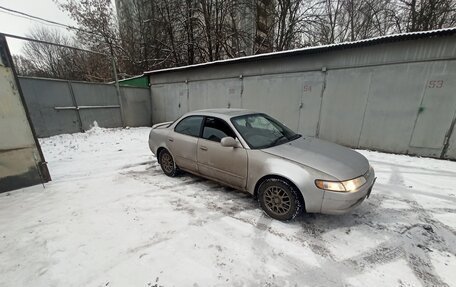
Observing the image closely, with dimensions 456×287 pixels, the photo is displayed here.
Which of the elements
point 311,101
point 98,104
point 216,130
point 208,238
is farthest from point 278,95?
point 98,104

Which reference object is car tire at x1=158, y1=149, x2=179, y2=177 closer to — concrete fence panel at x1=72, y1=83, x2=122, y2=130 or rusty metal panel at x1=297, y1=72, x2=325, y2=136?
rusty metal panel at x1=297, y1=72, x2=325, y2=136

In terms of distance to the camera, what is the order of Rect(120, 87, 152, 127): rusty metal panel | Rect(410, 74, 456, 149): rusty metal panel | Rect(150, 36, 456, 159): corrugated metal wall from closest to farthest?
1. Rect(410, 74, 456, 149): rusty metal panel
2. Rect(150, 36, 456, 159): corrugated metal wall
3. Rect(120, 87, 152, 127): rusty metal panel

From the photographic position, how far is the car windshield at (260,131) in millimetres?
3074

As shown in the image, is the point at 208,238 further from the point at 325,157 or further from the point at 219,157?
the point at 325,157

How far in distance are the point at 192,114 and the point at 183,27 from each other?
40.1 ft

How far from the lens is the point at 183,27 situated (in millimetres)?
13523

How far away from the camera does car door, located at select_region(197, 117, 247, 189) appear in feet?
9.97

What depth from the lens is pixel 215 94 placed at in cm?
920

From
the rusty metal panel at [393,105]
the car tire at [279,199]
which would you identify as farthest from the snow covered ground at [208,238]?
the rusty metal panel at [393,105]

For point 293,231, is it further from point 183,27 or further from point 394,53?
point 183,27

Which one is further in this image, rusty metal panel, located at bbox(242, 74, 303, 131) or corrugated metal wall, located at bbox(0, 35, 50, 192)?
rusty metal panel, located at bbox(242, 74, 303, 131)

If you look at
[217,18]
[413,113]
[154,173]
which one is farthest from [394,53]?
[217,18]

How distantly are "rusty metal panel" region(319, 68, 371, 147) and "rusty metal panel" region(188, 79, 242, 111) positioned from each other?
344cm

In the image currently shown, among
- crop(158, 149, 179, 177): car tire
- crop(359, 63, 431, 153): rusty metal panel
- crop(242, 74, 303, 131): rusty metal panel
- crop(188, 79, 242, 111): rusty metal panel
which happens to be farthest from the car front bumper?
crop(188, 79, 242, 111): rusty metal panel
